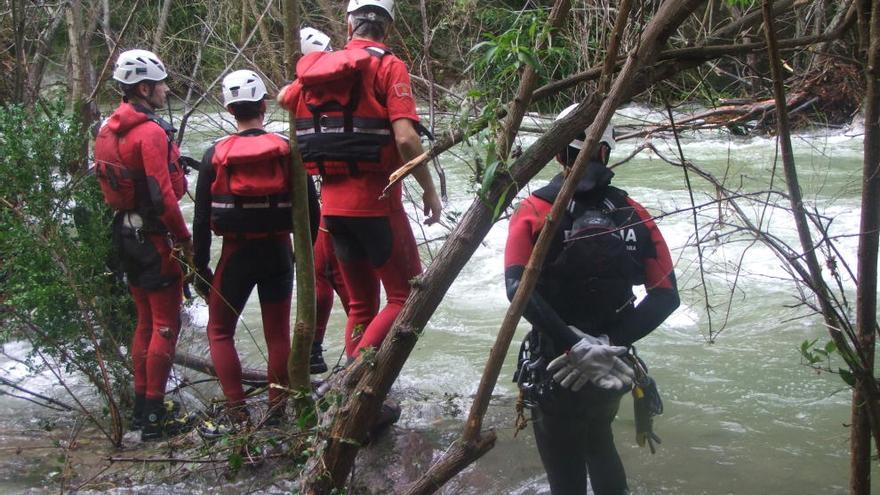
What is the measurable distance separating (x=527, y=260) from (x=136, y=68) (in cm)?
241

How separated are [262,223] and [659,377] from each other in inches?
120

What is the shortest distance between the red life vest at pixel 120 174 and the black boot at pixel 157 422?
3.24 ft

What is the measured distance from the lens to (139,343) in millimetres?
4551

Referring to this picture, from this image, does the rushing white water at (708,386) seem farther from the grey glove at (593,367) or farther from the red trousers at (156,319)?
the red trousers at (156,319)

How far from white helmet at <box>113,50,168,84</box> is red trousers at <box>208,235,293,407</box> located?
93 cm

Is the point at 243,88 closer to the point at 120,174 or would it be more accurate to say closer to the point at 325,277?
the point at 120,174

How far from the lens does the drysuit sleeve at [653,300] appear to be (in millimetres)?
3217

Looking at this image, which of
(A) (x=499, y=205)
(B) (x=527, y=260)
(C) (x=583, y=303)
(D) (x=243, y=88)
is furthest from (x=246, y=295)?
(A) (x=499, y=205)

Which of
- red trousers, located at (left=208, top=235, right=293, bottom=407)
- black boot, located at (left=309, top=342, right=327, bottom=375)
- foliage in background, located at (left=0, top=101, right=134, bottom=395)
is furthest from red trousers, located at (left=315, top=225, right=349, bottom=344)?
foliage in background, located at (left=0, top=101, right=134, bottom=395)

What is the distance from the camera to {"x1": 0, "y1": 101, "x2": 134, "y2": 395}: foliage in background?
416 cm

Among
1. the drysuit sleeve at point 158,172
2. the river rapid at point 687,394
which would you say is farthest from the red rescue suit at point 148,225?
the river rapid at point 687,394

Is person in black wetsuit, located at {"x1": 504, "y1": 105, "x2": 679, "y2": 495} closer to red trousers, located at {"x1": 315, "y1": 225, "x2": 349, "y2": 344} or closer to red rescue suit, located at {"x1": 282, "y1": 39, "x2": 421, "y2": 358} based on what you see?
red rescue suit, located at {"x1": 282, "y1": 39, "x2": 421, "y2": 358}

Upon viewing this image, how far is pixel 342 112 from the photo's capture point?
3.69 metres

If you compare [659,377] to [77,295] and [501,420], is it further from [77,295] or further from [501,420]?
[77,295]
